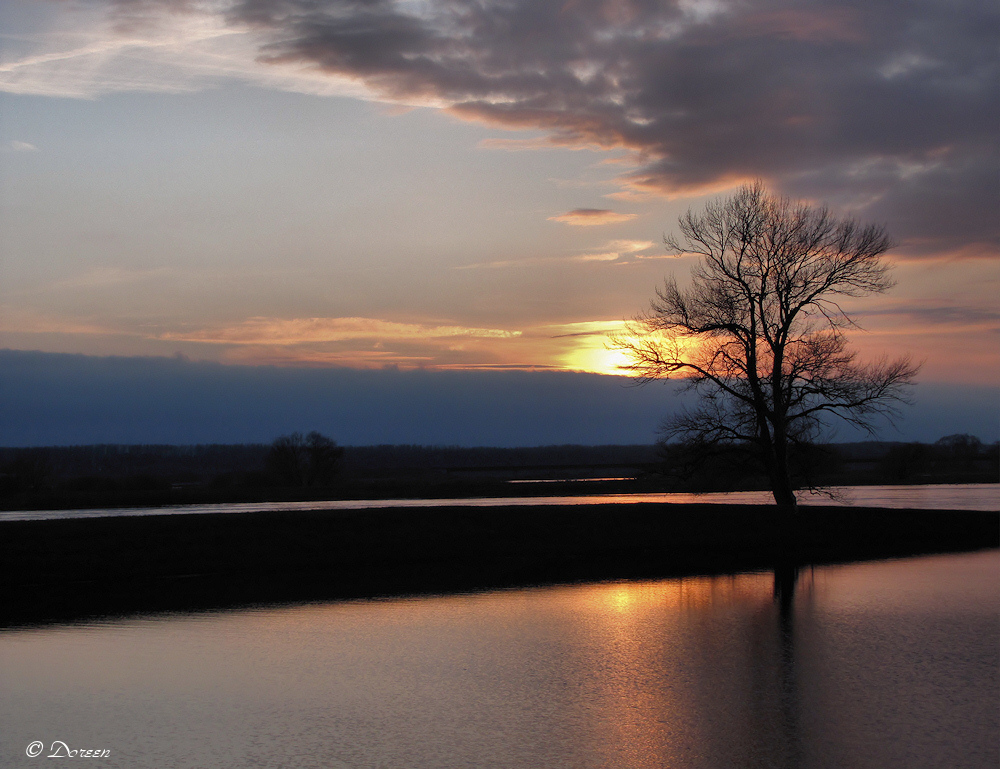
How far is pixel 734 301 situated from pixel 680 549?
9.45 meters

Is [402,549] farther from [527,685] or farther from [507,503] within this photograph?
[507,503]

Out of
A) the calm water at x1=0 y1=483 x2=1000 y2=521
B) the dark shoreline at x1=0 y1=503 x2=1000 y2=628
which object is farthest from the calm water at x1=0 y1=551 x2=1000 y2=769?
the calm water at x1=0 y1=483 x2=1000 y2=521

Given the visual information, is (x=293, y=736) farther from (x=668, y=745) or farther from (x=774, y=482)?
(x=774, y=482)

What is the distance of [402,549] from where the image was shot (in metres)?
23.1

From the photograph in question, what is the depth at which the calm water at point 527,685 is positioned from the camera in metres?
7.70

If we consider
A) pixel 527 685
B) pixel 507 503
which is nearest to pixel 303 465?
pixel 507 503

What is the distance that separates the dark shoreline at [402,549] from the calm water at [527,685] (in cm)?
336

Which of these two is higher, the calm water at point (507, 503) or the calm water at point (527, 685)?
the calm water at point (527, 685)

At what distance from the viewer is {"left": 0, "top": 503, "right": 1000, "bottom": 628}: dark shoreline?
18266 millimetres

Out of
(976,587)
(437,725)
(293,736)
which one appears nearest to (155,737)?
(293,736)

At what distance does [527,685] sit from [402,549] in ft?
44.5

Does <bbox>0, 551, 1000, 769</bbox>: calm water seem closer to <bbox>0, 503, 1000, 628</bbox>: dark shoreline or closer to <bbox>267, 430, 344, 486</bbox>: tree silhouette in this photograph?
<bbox>0, 503, 1000, 628</bbox>: dark shoreline

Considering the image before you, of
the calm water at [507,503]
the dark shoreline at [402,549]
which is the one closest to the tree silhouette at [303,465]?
the calm water at [507,503]

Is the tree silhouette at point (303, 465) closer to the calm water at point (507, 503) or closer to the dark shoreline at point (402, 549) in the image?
the calm water at point (507, 503)
